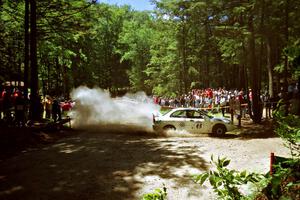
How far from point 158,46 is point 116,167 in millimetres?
55993

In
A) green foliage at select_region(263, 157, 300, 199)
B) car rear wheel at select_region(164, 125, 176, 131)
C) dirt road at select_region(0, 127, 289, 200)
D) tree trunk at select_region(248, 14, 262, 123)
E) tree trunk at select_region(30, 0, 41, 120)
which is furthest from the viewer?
tree trunk at select_region(248, 14, 262, 123)

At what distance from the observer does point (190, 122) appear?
822 inches

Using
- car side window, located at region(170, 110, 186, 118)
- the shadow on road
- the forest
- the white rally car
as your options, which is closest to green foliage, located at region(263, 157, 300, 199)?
the forest

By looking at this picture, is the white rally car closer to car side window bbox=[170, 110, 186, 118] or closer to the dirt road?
car side window bbox=[170, 110, 186, 118]

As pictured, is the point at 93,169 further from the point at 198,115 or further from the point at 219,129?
the point at 219,129

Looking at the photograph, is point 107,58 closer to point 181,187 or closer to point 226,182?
point 181,187

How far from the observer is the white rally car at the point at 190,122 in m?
20.8

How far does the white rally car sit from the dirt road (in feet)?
14.0

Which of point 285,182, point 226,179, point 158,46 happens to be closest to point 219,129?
point 285,182

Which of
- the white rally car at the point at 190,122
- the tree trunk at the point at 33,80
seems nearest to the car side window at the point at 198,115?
the white rally car at the point at 190,122

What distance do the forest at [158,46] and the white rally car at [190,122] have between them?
475 centimetres

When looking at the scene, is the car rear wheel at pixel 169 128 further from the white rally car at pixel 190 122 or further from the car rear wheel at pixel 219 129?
the car rear wheel at pixel 219 129

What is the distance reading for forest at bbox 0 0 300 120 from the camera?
2086 cm

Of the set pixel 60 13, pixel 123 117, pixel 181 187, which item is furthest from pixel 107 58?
pixel 181 187
